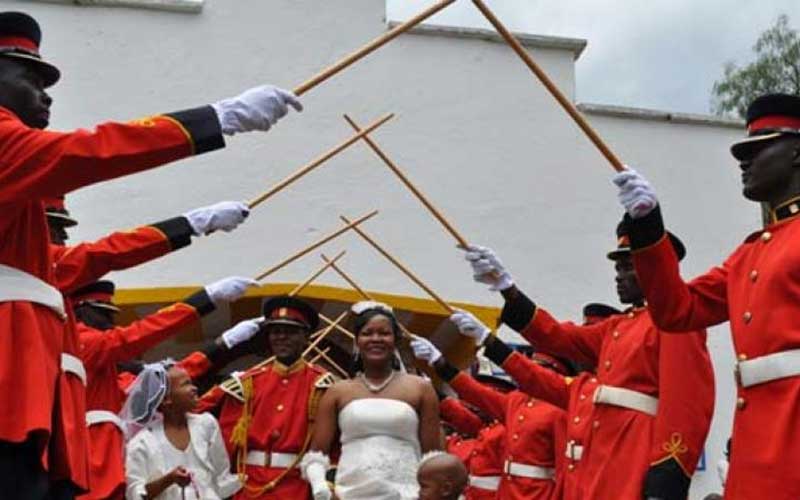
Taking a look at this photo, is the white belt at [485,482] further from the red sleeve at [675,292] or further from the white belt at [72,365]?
the white belt at [72,365]

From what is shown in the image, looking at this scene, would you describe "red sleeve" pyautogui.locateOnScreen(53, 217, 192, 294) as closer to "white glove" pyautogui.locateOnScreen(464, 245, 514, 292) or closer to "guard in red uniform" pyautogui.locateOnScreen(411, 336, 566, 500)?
"white glove" pyautogui.locateOnScreen(464, 245, 514, 292)

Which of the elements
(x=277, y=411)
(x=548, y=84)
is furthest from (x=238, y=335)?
(x=548, y=84)

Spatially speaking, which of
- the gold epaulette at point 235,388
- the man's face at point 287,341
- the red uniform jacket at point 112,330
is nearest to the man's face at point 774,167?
the red uniform jacket at point 112,330

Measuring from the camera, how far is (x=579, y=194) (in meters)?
11.5

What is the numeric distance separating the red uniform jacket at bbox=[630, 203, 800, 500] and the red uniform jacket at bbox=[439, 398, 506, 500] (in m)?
4.73

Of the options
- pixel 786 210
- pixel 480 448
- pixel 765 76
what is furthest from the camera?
pixel 765 76

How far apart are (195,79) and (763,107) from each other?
24.8 ft

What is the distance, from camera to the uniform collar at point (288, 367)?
751 cm

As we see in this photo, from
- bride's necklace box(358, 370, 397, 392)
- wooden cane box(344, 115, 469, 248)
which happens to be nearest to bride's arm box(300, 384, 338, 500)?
bride's necklace box(358, 370, 397, 392)

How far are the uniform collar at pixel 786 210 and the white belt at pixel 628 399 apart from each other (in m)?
1.32

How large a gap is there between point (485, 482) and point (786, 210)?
18.8ft

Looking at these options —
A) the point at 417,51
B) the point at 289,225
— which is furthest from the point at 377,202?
the point at 417,51

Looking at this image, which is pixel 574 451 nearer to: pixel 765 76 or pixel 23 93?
pixel 23 93

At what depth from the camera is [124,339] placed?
5.82 meters
